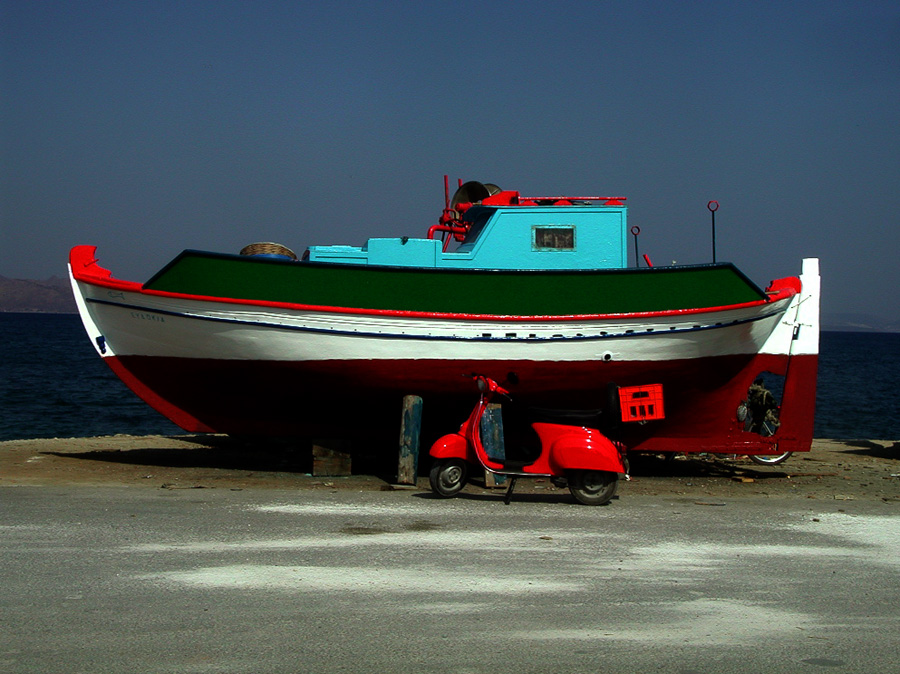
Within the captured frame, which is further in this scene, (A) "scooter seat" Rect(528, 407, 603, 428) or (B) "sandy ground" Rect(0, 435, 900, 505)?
(B) "sandy ground" Rect(0, 435, 900, 505)

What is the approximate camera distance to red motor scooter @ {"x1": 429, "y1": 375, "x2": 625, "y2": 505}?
806cm

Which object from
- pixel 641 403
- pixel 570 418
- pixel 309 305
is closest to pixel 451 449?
pixel 570 418

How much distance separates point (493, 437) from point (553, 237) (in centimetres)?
292

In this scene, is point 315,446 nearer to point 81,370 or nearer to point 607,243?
point 607,243

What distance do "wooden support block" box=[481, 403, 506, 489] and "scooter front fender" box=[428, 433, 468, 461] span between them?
28cm

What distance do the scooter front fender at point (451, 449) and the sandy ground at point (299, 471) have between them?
894 millimetres

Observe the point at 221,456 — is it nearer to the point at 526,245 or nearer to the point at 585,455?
the point at 526,245

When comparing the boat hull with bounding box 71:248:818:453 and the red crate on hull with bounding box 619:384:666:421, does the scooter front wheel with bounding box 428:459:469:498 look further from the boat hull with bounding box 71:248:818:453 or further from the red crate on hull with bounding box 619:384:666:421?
the red crate on hull with bounding box 619:384:666:421

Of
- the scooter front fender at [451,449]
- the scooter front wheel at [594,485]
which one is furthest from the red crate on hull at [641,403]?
the scooter front fender at [451,449]

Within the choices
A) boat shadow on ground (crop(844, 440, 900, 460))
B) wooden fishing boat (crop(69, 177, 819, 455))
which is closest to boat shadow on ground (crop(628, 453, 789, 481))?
wooden fishing boat (crop(69, 177, 819, 455))

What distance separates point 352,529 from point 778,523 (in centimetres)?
338

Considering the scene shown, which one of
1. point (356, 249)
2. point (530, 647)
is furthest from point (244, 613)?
point (356, 249)

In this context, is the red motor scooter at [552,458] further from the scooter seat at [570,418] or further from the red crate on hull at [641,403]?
the red crate on hull at [641,403]

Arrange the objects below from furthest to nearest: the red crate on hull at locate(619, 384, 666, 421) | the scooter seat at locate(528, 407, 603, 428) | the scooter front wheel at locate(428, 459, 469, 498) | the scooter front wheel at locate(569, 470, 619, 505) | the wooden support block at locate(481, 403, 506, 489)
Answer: the red crate on hull at locate(619, 384, 666, 421) → the wooden support block at locate(481, 403, 506, 489) → the scooter front wheel at locate(428, 459, 469, 498) → the scooter seat at locate(528, 407, 603, 428) → the scooter front wheel at locate(569, 470, 619, 505)
